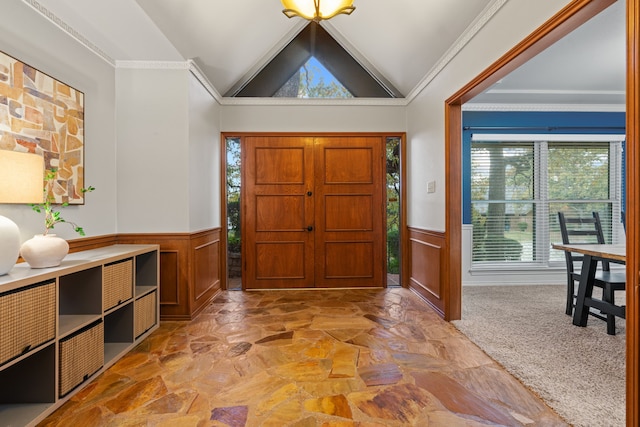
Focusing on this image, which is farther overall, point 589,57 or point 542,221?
point 542,221

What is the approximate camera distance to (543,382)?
2016mm

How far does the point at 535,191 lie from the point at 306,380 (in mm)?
4445

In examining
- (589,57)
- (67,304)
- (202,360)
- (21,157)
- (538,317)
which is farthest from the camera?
(589,57)

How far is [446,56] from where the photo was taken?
3182 mm

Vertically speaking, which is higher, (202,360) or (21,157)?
(21,157)

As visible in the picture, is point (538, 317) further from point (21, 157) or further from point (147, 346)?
point (21, 157)

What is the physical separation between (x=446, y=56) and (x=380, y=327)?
2.77 metres

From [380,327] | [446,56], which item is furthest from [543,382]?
[446,56]

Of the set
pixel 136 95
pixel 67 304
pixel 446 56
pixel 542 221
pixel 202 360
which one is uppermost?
pixel 446 56

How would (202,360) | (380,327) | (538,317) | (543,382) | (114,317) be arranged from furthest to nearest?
(538,317) < (380,327) < (114,317) < (202,360) < (543,382)

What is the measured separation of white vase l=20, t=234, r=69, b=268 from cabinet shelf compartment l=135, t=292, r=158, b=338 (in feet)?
2.78

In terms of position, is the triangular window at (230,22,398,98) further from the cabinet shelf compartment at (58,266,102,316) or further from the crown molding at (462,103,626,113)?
the cabinet shelf compartment at (58,266,102,316)

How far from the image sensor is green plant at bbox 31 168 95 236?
200 cm

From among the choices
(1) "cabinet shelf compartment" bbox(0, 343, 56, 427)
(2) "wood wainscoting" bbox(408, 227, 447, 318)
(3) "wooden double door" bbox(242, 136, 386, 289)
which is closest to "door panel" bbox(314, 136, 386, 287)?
(3) "wooden double door" bbox(242, 136, 386, 289)
